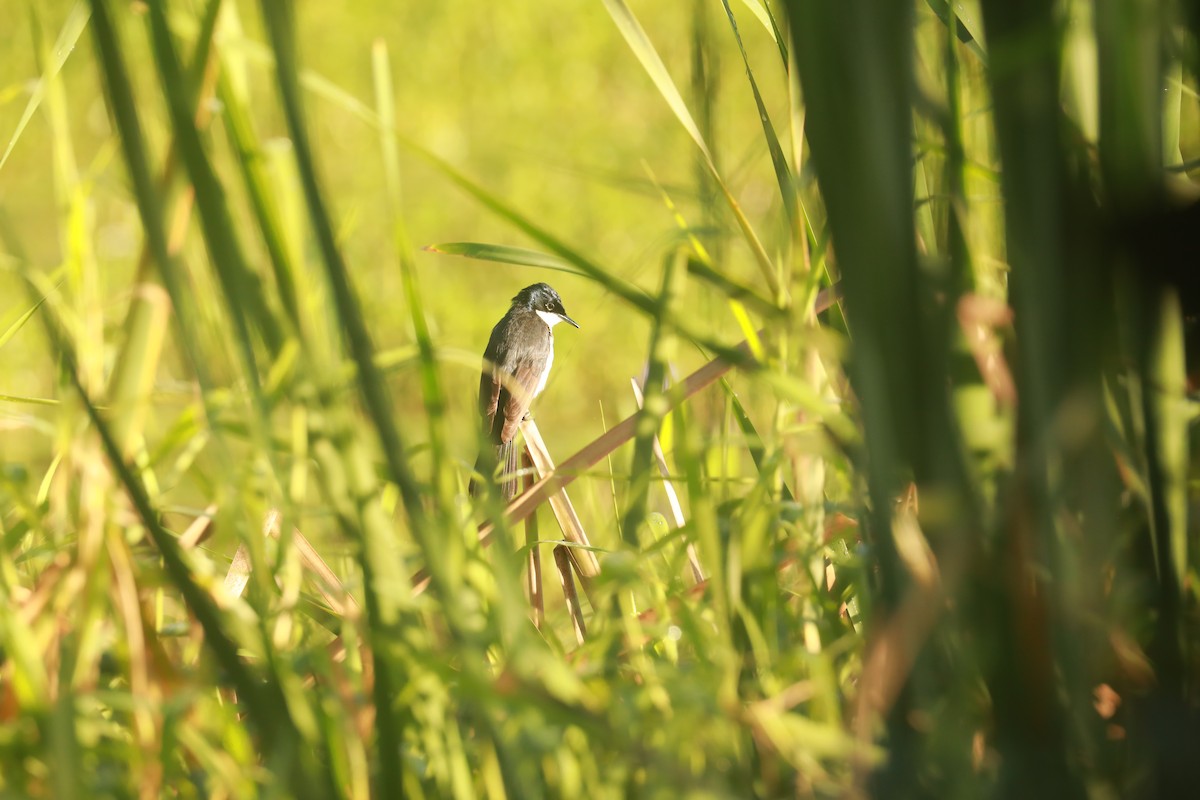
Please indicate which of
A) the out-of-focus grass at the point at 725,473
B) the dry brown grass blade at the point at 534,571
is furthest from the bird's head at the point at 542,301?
the out-of-focus grass at the point at 725,473

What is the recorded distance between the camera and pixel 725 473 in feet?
3.73

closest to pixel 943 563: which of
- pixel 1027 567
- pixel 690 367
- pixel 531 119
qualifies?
pixel 1027 567

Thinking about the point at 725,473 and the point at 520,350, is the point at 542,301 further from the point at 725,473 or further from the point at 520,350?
the point at 725,473

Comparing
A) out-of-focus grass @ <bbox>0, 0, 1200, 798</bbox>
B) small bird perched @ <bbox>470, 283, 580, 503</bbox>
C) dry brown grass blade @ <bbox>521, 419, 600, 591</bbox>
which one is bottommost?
small bird perched @ <bbox>470, 283, 580, 503</bbox>

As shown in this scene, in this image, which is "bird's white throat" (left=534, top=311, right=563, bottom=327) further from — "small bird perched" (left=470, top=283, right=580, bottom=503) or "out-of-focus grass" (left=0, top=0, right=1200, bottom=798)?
"out-of-focus grass" (left=0, top=0, right=1200, bottom=798)

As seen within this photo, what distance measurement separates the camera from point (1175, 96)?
0.97 metres

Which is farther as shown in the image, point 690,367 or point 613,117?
point 613,117

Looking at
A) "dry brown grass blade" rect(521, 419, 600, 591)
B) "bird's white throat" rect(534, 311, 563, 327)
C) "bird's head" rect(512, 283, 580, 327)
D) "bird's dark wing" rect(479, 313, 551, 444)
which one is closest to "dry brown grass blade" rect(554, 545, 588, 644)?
"dry brown grass blade" rect(521, 419, 600, 591)

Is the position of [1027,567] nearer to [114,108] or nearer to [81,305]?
[114,108]

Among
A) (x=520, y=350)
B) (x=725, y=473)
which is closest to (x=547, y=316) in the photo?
(x=520, y=350)

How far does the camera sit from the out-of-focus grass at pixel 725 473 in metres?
0.61

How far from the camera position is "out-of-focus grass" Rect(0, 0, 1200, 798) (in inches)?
24.2

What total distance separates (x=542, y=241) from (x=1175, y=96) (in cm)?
55

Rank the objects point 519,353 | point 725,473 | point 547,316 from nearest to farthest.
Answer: point 725,473 < point 519,353 < point 547,316
